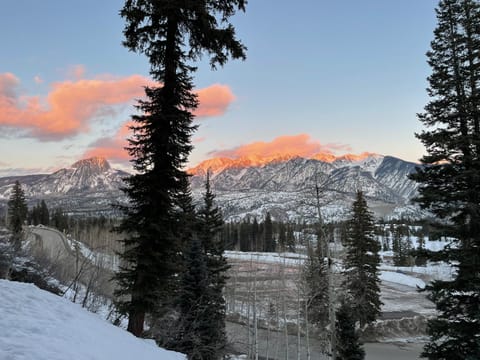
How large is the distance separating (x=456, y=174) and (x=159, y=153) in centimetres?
1040

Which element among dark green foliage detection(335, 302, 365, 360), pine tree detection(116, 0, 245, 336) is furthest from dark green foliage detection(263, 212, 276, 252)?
pine tree detection(116, 0, 245, 336)

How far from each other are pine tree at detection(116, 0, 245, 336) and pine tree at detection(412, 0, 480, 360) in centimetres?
865

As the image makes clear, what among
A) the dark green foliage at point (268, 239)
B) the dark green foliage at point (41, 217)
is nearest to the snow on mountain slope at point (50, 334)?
the dark green foliage at point (41, 217)

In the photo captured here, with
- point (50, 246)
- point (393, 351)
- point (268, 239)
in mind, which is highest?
point (50, 246)

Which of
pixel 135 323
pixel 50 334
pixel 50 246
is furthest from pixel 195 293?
pixel 50 246

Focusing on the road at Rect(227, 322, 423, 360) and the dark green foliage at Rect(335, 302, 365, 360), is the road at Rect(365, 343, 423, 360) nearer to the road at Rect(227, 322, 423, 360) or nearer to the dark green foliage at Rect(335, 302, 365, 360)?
the road at Rect(227, 322, 423, 360)

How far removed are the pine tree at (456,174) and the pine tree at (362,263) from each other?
20569 mm

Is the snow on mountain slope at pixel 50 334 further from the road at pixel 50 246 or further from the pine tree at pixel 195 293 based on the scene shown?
the pine tree at pixel 195 293

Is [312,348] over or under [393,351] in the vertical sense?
under

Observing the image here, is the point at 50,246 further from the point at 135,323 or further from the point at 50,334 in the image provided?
the point at 50,334

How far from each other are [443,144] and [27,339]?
46.1 feet

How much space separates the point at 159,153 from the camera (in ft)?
35.6

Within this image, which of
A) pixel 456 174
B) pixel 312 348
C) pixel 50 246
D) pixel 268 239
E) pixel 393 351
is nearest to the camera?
pixel 456 174

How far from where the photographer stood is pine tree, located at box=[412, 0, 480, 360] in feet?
40.6
